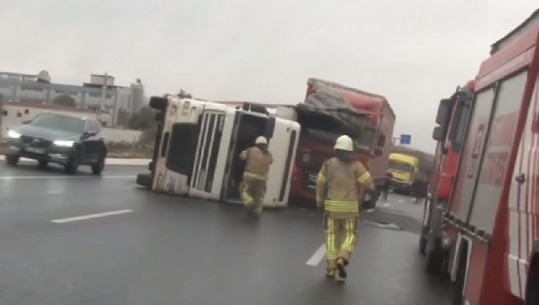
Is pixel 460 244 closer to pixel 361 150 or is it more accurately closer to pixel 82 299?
pixel 82 299

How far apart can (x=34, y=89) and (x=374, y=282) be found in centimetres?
11377

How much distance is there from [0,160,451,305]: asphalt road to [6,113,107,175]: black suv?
4948mm

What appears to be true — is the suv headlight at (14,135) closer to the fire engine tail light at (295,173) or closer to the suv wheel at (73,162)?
the suv wheel at (73,162)

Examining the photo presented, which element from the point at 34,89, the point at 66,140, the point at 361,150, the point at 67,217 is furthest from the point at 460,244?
the point at 34,89

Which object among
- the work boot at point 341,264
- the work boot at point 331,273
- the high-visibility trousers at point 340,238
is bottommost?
the work boot at point 331,273

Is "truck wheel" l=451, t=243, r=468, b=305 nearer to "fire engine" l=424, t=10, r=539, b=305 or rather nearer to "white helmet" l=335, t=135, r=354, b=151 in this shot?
"fire engine" l=424, t=10, r=539, b=305

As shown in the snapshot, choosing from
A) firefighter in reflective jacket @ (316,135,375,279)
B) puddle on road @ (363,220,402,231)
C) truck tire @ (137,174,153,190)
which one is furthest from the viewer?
truck tire @ (137,174,153,190)

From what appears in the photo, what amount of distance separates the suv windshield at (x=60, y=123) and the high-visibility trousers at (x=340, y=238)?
14.9 meters

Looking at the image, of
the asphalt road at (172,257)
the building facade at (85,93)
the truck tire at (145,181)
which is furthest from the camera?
the building facade at (85,93)

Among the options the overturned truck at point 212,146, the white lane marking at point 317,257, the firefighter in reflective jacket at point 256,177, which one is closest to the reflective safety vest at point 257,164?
the firefighter in reflective jacket at point 256,177

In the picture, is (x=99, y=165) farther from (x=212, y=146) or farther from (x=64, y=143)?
(x=212, y=146)

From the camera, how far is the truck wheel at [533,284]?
206 inches

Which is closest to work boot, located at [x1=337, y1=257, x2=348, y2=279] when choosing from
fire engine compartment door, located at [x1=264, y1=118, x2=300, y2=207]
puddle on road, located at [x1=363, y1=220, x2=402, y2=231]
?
puddle on road, located at [x1=363, y1=220, x2=402, y2=231]

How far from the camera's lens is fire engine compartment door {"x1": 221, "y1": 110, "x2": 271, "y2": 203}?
20.5 metres
